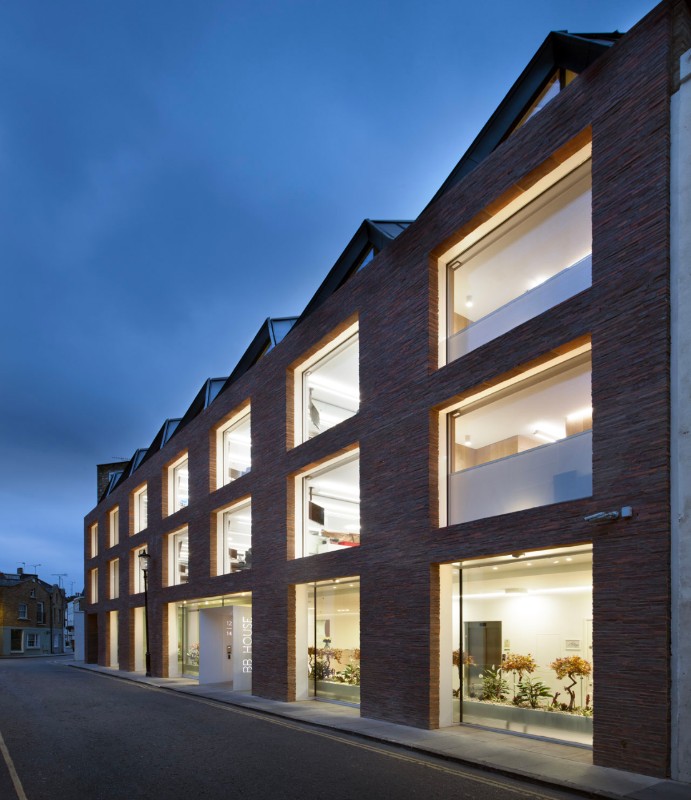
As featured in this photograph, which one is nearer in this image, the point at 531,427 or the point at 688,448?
the point at 688,448

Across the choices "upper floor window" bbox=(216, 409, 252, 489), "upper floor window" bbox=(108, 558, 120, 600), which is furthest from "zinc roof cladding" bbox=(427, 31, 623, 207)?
"upper floor window" bbox=(108, 558, 120, 600)

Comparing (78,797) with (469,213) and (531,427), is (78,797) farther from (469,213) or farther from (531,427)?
(469,213)

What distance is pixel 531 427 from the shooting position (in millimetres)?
13289

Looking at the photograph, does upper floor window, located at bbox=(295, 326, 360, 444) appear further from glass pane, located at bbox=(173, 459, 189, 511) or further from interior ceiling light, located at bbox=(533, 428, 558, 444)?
glass pane, located at bbox=(173, 459, 189, 511)

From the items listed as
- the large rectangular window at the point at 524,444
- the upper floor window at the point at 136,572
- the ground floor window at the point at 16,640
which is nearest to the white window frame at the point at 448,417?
the large rectangular window at the point at 524,444

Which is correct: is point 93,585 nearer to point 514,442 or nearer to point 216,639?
point 216,639

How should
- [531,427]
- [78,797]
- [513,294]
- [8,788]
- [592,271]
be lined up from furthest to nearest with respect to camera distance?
1. [513,294]
2. [531,427]
3. [592,271]
4. [8,788]
5. [78,797]

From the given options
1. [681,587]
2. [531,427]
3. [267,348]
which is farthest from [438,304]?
[267,348]

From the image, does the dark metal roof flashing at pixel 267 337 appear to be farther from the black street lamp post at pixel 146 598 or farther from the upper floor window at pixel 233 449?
the black street lamp post at pixel 146 598

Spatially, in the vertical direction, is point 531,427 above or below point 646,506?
above

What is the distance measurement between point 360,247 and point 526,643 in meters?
10.7

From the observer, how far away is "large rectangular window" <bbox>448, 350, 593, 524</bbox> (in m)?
12.2

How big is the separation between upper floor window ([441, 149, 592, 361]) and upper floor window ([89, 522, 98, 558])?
3971cm

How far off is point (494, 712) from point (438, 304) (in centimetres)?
806
